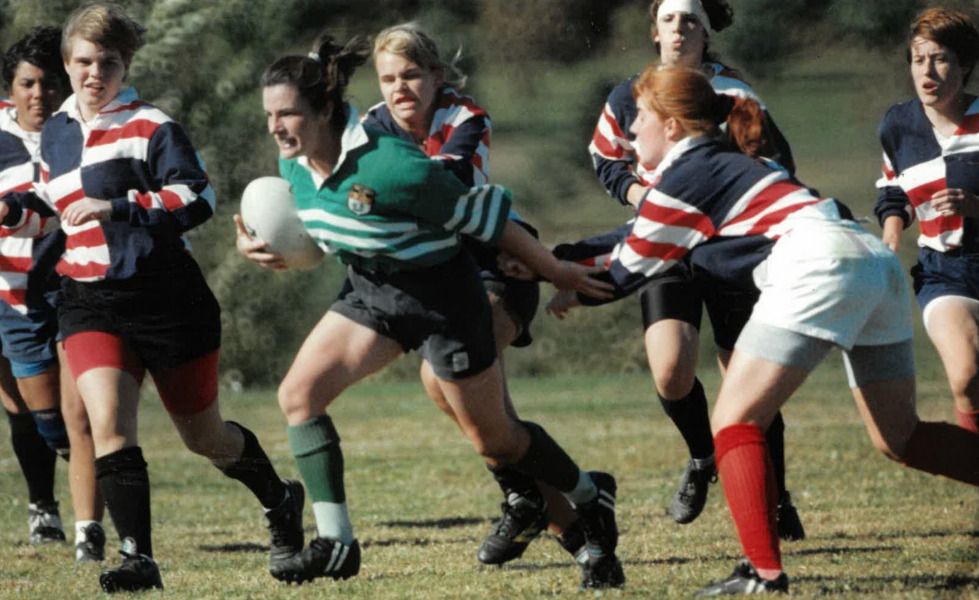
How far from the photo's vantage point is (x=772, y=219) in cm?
460

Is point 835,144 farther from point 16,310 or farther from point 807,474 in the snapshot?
point 16,310

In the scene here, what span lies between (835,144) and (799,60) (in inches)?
41.1

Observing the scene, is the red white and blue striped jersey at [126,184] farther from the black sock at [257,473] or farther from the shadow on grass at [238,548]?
the shadow on grass at [238,548]

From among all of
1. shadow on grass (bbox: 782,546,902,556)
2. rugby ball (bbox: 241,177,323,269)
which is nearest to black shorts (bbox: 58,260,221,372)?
rugby ball (bbox: 241,177,323,269)

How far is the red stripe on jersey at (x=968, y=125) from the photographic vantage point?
6.21 m

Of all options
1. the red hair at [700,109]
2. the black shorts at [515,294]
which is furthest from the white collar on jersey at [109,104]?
the red hair at [700,109]

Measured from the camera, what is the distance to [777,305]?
177 inches

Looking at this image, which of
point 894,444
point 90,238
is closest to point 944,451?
point 894,444

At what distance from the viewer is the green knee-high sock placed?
16.3ft

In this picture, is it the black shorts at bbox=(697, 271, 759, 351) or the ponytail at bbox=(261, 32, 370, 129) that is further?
the black shorts at bbox=(697, 271, 759, 351)

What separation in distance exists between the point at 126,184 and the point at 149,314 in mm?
451

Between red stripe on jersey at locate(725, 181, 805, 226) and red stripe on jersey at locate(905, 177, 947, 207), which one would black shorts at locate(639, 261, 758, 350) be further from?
red stripe on jersey at locate(725, 181, 805, 226)

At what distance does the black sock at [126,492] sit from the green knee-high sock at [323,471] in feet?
2.28

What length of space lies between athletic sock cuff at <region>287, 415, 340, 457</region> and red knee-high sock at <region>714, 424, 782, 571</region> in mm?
1223
